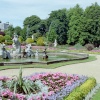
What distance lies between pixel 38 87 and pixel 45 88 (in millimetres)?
325

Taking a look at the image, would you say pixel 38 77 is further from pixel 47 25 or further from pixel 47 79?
pixel 47 25

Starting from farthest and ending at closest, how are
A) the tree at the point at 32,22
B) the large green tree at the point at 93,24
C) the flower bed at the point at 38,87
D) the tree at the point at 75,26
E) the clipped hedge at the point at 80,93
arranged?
the tree at the point at 32,22 < the tree at the point at 75,26 < the large green tree at the point at 93,24 < the clipped hedge at the point at 80,93 < the flower bed at the point at 38,87

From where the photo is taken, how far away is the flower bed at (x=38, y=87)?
738 cm

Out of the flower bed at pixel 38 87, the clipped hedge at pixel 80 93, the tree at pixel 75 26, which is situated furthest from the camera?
the tree at pixel 75 26

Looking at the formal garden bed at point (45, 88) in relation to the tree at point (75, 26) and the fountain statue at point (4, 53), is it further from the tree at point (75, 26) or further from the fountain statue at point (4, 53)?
the tree at point (75, 26)

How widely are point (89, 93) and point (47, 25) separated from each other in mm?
70488

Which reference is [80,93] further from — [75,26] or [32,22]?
[32,22]

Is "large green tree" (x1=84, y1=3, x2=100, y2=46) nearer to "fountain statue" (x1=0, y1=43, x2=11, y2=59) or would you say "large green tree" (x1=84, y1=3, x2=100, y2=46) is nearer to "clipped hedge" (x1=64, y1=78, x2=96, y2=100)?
"fountain statue" (x1=0, y1=43, x2=11, y2=59)

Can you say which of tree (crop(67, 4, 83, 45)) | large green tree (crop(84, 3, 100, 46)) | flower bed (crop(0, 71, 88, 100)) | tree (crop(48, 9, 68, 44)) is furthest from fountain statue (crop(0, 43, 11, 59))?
tree (crop(48, 9, 68, 44))

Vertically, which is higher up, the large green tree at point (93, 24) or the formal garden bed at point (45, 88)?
the large green tree at point (93, 24)

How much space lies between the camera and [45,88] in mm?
8922

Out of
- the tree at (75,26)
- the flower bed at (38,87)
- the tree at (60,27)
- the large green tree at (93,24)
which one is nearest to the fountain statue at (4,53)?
the flower bed at (38,87)

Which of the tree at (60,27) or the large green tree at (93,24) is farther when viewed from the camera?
the tree at (60,27)

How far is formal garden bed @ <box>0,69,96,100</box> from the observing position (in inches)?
291
